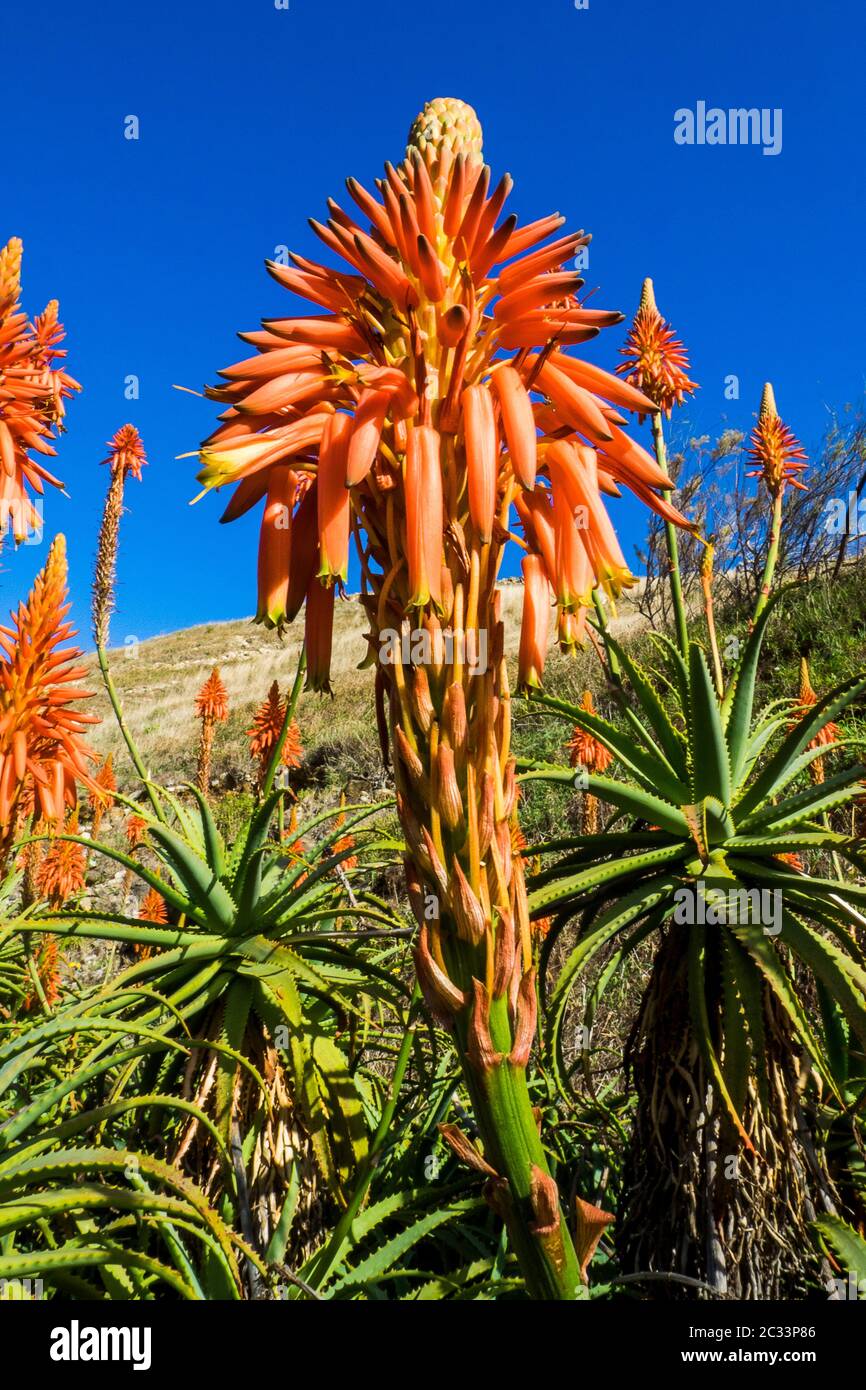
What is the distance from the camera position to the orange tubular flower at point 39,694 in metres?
3.07

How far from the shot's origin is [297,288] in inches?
64.3

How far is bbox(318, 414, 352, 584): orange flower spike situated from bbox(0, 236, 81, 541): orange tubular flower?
2.68m

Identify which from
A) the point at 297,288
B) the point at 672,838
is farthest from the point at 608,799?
the point at 297,288

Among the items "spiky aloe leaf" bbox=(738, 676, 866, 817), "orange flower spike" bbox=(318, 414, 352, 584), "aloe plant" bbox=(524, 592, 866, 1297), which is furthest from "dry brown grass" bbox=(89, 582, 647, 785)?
"orange flower spike" bbox=(318, 414, 352, 584)

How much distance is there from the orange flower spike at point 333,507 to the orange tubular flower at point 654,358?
2.96 metres

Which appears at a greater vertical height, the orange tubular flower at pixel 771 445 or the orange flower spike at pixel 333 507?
the orange tubular flower at pixel 771 445

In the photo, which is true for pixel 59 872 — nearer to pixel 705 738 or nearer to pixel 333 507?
pixel 705 738

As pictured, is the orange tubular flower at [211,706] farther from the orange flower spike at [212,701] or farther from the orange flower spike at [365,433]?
the orange flower spike at [365,433]

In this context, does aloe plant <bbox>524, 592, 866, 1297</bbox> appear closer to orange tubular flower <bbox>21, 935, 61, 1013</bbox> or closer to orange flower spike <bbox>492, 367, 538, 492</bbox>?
orange flower spike <bbox>492, 367, 538, 492</bbox>

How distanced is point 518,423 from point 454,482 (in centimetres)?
14

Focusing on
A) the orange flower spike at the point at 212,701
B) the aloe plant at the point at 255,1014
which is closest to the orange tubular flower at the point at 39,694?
the aloe plant at the point at 255,1014

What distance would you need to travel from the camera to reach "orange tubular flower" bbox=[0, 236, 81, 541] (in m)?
3.79

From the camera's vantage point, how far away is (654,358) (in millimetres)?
4270
